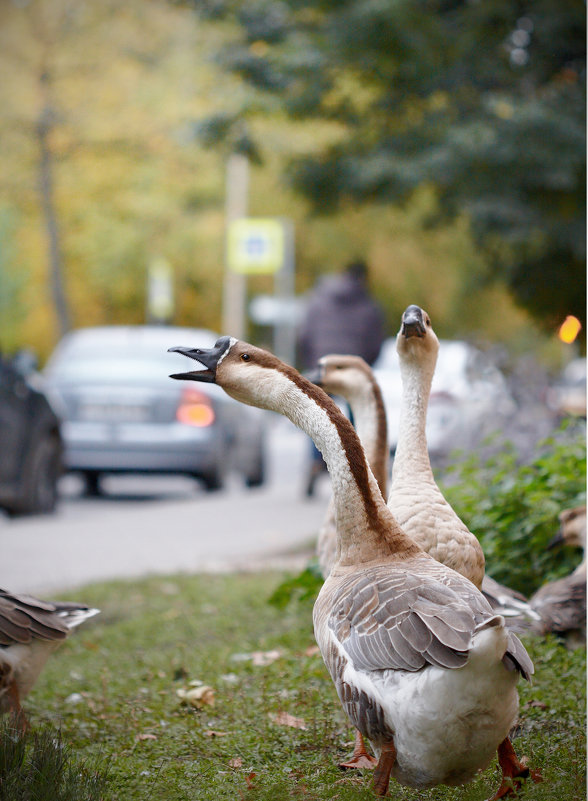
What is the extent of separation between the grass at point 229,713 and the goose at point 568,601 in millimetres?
98

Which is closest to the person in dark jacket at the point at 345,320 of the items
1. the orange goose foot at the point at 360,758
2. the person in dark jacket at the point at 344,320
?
the person in dark jacket at the point at 344,320

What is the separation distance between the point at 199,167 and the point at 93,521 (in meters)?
20.9

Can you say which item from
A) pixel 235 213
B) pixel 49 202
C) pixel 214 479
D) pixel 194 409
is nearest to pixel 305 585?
pixel 194 409

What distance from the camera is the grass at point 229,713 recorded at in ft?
9.93

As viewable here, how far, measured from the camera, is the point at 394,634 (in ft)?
8.58

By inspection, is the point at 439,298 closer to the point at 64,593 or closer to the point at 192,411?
the point at 192,411

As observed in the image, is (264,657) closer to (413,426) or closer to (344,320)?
(413,426)

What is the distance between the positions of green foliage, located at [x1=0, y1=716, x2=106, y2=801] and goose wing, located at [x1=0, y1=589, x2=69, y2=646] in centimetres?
56

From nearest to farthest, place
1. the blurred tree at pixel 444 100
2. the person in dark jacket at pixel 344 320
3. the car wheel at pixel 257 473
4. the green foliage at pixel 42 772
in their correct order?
the green foliage at pixel 42 772 → the blurred tree at pixel 444 100 → the person in dark jacket at pixel 344 320 → the car wheel at pixel 257 473

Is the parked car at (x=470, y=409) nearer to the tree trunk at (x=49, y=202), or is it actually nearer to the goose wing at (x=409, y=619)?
the goose wing at (x=409, y=619)

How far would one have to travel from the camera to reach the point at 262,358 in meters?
3.04

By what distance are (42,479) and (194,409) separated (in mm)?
2148

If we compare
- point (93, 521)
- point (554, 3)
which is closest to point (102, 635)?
point (93, 521)

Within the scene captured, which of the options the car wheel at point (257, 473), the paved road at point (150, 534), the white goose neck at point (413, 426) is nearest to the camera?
the white goose neck at point (413, 426)
